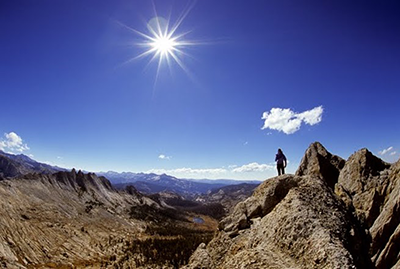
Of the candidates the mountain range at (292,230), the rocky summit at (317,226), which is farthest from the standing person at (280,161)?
the rocky summit at (317,226)

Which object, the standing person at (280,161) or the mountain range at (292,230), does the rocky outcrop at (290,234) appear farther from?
the standing person at (280,161)

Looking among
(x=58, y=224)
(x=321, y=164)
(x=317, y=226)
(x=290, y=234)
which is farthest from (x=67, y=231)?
(x=317, y=226)

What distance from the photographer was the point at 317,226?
8.59 metres

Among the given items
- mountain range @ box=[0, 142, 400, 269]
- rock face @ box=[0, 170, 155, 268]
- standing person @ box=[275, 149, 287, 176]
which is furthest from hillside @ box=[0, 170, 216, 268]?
standing person @ box=[275, 149, 287, 176]

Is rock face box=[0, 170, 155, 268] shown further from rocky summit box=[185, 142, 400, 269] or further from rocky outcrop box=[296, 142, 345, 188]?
rocky outcrop box=[296, 142, 345, 188]

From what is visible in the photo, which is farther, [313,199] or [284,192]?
[284,192]

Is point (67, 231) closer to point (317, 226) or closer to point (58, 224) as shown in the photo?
point (58, 224)

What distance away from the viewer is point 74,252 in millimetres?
39406

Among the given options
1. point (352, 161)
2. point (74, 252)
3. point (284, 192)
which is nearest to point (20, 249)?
point (74, 252)

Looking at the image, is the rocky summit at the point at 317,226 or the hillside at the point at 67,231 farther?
the hillside at the point at 67,231

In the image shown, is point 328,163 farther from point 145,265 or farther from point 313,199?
point 145,265

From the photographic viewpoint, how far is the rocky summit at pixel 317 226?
7.85m

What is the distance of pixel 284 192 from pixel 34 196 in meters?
64.3

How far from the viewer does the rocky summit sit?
25.7ft
